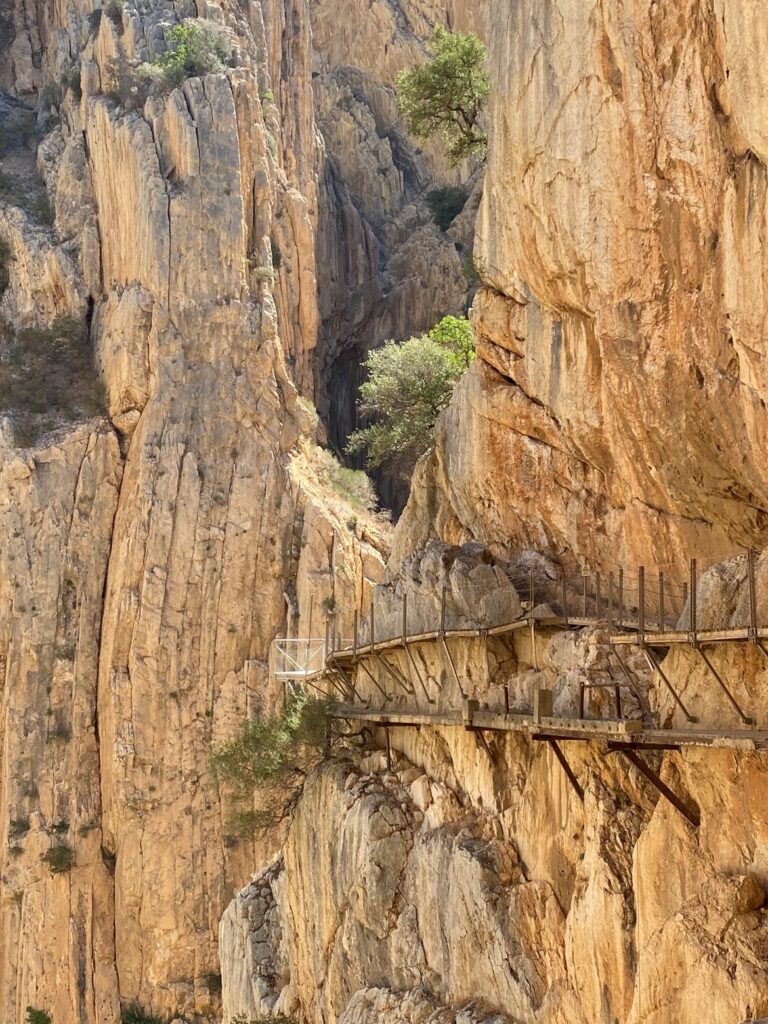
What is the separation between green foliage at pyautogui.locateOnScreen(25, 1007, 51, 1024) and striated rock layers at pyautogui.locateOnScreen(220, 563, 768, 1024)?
14876mm

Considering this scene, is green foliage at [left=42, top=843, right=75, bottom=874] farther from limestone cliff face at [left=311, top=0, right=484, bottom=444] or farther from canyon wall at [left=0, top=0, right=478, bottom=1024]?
limestone cliff face at [left=311, top=0, right=484, bottom=444]

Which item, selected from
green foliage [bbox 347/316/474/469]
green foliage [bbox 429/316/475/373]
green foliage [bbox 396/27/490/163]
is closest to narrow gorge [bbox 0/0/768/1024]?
green foliage [bbox 347/316/474/469]

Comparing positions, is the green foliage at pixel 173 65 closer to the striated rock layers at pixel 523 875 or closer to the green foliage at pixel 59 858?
the green foliage at pixel 59 858

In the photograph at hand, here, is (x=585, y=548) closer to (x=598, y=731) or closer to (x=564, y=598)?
(x=564, y=598)

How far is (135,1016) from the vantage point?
43.6 m

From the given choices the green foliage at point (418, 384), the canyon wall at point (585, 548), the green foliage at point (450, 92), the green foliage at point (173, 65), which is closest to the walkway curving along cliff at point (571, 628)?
the canyon wall at point (585, 548)

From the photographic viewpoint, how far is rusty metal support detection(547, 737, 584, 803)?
19.7 metres

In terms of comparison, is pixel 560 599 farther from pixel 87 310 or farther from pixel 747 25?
pixel 87 310

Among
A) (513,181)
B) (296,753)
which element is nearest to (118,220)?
(296,753)

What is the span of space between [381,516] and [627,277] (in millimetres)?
29595

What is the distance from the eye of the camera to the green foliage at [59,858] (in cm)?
4453

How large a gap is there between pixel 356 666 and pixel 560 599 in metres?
7.34

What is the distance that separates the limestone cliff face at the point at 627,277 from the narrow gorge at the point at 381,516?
0.07 meters

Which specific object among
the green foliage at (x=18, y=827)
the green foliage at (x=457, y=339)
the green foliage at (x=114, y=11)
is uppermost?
the green foliage at (x=114, y=11)
